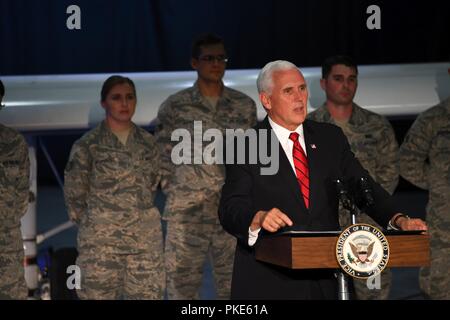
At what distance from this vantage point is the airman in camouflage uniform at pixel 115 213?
19.3ft

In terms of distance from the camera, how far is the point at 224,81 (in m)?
6.96

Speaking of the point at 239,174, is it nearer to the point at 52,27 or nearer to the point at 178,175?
the point at 178,175

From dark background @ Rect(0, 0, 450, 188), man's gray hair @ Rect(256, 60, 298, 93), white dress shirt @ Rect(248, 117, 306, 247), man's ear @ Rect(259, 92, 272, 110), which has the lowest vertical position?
white dress shirt @ Rect(248, 117, 306, 247)

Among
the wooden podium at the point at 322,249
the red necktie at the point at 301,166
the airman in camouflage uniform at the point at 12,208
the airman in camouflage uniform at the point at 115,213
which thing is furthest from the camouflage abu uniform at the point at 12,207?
the wooden podium at the point at 322,249

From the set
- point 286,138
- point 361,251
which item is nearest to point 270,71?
point 286,138

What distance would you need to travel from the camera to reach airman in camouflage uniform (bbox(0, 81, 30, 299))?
18.8 ft

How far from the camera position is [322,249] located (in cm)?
307

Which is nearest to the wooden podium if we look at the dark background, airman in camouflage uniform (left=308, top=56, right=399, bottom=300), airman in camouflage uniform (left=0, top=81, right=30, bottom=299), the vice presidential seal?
the vice presidential seal

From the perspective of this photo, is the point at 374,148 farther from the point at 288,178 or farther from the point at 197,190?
the point at 288,178

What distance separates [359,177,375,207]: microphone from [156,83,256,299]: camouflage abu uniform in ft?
9.41

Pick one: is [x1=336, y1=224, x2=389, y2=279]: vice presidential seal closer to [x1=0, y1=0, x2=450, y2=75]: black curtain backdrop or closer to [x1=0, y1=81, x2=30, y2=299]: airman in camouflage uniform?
[x1=0, y1=81, x2=30, y2=299]: airman in camouflage uniform

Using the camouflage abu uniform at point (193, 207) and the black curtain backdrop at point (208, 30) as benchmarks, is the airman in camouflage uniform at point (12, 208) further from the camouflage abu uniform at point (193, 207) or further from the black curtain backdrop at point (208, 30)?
the black curtain backdrop at point (208, 30)

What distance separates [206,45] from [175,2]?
180 cm
